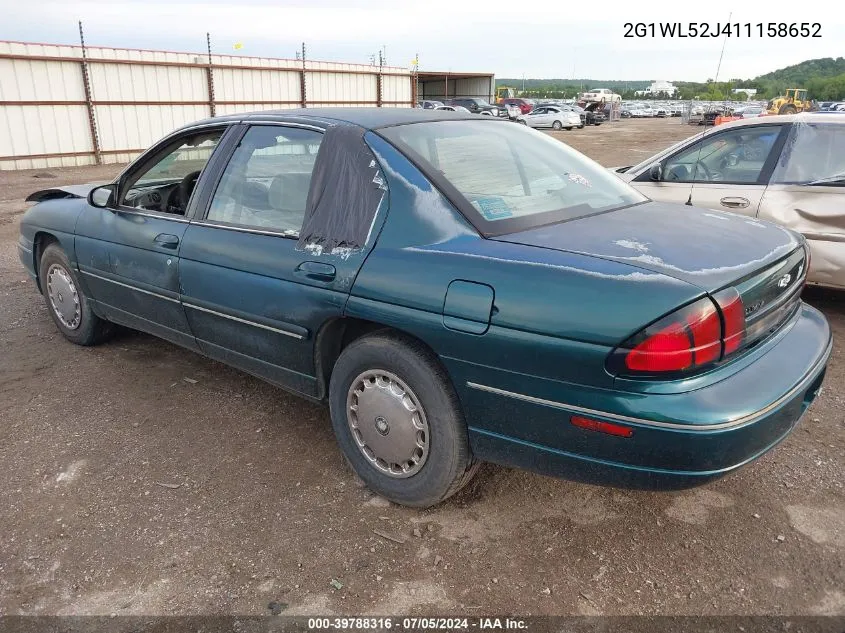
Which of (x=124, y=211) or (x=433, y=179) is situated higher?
(x=433, y=179)

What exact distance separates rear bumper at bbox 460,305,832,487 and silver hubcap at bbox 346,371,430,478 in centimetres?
26

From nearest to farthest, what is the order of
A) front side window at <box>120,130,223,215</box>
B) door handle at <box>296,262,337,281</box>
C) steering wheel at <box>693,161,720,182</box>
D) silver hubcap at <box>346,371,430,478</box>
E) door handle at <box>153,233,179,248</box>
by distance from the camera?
1. silver hubcap at <box>346,371,430,478</box>
2. door handle at <box>296,262,337,281</box>
3. door handle at <box>153,233,179,248</box>
4. front side window at <box>120,130,223,215</box>
5. steering wheel at <box>693,161,720,182</box>

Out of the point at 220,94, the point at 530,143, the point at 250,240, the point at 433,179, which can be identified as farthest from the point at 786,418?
the point at 220,94

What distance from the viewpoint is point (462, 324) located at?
2.33 m

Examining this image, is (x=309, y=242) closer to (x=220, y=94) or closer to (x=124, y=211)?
(x=124, y=211)

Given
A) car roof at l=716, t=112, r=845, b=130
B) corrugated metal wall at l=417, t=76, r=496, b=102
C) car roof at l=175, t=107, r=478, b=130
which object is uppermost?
corrugated metal wall at l=417, t=76, r=496, b=102

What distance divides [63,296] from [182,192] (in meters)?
1.32

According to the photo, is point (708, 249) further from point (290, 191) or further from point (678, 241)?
point (290, 191)

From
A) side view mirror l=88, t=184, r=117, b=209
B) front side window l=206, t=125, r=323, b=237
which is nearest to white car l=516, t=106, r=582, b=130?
side view mirror l=88, t=184, r=117, b=209

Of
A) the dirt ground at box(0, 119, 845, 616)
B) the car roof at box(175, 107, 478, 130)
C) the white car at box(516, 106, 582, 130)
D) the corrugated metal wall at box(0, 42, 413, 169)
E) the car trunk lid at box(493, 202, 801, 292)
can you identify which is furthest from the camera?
the white car at box(516, 106, 582, 130)

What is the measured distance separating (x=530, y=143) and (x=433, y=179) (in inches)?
37.8

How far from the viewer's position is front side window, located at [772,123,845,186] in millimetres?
A: 4762

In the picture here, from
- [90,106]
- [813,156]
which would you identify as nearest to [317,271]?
[813,156]

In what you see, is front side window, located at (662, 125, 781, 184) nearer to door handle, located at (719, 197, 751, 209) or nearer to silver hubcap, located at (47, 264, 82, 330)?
door handle, located at (719, 197, 751, 209)
